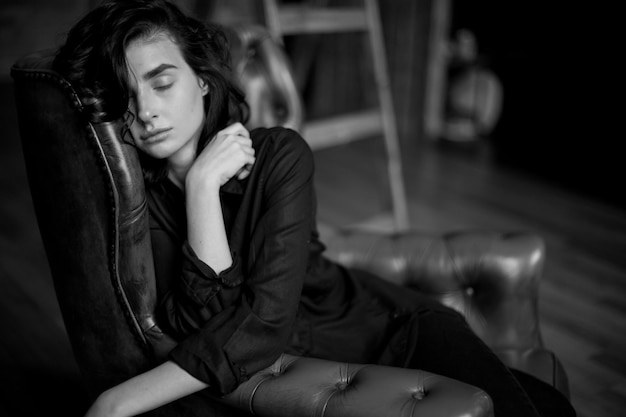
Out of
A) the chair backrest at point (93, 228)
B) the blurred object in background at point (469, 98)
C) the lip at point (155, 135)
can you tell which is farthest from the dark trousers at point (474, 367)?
the blurred object in background at point (469, 98)

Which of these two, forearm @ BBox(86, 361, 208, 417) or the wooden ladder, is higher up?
the wooden ladder

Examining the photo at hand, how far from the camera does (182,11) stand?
1411 mm

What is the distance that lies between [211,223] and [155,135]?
0.22 m

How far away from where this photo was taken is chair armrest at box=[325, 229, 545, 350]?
66.3 inches

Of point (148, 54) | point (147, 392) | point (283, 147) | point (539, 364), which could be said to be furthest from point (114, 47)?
point (539, 364)

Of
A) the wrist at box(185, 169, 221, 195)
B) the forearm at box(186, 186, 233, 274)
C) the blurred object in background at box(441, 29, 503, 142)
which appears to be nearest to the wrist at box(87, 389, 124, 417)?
the forearm at box(186, 186, 233, 274)

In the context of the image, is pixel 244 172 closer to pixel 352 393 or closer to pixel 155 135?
pixel 155 135

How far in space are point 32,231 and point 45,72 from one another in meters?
2.45

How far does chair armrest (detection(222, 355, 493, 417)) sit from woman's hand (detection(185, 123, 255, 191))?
15.8 inches

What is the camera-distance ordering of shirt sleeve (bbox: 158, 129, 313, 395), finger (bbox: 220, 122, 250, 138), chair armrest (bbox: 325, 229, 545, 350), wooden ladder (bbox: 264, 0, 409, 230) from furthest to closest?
wooden ladder (bbox: 264, 0, 409, 230)
chair armrest (bbox: 325, 229, 545, 350)
finger (bbox: 220, 122, 250, 138)
shirt sleeve (bbox: 158, 129, 313, 395)

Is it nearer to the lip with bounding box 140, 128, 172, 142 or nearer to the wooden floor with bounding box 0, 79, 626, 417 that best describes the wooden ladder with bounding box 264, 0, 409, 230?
the wooden floor with bounding box 0, 79, 626, 417

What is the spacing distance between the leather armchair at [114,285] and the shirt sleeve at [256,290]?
7 centimetres

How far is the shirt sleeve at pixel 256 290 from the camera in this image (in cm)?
119

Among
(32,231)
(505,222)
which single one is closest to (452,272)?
(505,222)
